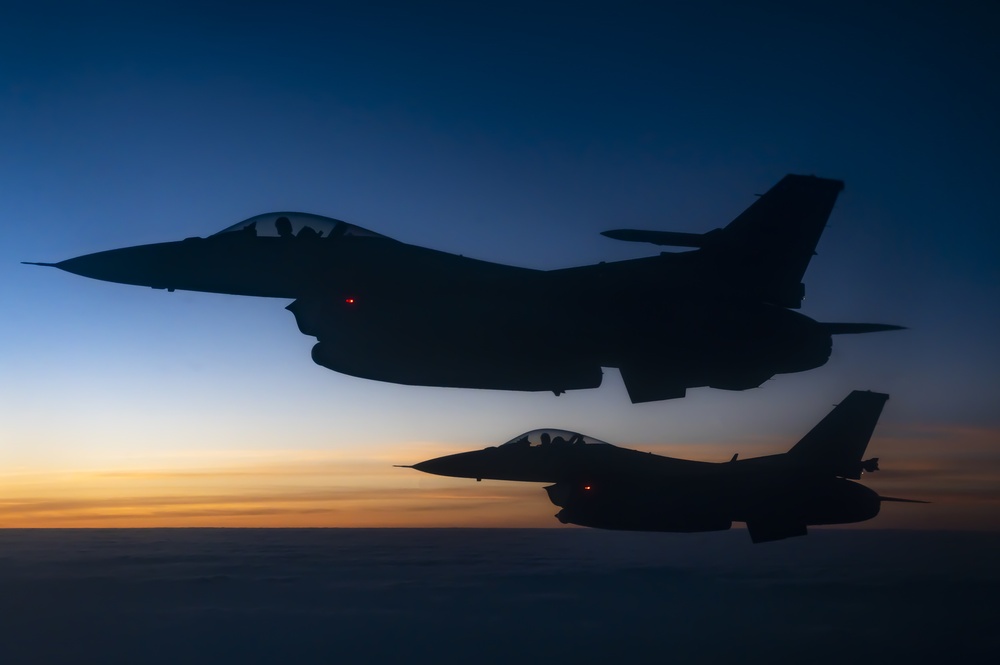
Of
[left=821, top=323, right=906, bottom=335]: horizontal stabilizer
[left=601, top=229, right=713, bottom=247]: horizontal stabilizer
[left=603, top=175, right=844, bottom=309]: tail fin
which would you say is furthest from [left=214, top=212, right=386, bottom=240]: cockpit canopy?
[left=821, top=323, right=906, bottom=335]: horizontal stabilizer

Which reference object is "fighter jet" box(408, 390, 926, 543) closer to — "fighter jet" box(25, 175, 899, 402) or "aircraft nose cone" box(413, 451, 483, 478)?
"aircraft nose cone" box(413, 451, 483, 478)

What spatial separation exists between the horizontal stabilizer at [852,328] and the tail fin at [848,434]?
116ft

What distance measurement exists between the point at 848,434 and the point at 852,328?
36941 mm

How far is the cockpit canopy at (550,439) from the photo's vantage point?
46.3 m

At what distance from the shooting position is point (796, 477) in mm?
47594

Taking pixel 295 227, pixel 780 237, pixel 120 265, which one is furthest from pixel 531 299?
pixel 120 265

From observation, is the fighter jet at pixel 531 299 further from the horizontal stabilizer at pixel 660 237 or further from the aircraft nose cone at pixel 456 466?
the aircraft nose cone at pixel 456 466

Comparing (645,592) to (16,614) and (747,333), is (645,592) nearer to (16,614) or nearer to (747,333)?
(16,614)

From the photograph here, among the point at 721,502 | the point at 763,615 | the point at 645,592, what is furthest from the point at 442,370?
the point at 645,592

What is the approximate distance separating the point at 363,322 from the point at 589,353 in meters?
5.57

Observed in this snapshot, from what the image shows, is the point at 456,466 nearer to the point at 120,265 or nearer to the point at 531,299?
the point at 531,299

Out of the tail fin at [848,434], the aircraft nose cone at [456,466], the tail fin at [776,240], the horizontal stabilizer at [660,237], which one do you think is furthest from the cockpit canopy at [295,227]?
the tail fin at [848,434]

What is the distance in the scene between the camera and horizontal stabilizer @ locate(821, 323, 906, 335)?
16769mm

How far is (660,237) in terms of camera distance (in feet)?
48.2
